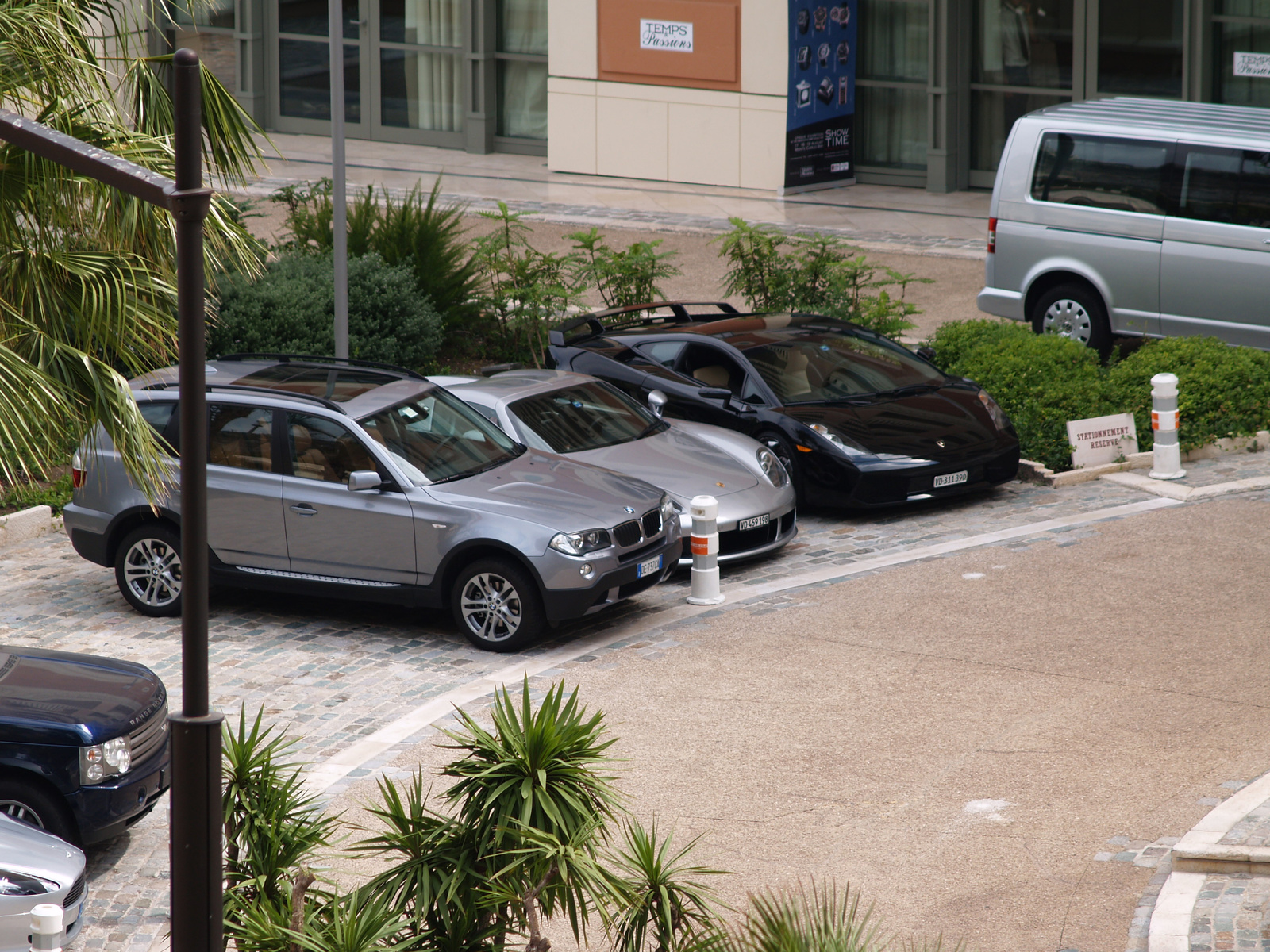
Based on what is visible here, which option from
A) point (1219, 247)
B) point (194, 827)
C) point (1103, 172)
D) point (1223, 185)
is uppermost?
point (1103, 172)

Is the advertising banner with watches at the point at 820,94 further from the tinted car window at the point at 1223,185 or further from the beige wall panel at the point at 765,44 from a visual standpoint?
Result: the tinted car window at the point at 1223,185

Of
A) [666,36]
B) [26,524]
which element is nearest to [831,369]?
[26,524]

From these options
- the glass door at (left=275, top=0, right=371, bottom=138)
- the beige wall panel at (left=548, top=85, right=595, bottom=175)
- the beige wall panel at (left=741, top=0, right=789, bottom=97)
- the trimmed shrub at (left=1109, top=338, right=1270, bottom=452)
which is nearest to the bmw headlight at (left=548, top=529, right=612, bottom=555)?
the trimmed shrub at (left=1109, top=338, right=1270, bottom=452)

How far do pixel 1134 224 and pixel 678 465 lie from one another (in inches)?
248

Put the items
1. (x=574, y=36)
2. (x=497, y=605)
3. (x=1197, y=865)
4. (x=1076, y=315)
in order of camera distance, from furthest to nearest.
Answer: (x=574, y=36)
(x=1076, y=315)
(x=497, y=605)
(x=1197, y=865)

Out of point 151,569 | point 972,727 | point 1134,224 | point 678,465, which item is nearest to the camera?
point 972,727

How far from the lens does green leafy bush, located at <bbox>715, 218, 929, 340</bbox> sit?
17.1m

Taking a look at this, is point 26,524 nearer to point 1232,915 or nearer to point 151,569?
point 151,569

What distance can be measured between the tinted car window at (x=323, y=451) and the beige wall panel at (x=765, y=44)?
1594 cm

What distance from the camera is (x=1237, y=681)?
31.3 ft

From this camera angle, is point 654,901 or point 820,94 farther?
point 820,94

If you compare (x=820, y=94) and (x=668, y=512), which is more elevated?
(x=820, y=94)

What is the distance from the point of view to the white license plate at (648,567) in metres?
10.8

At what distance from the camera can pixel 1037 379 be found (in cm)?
1460
